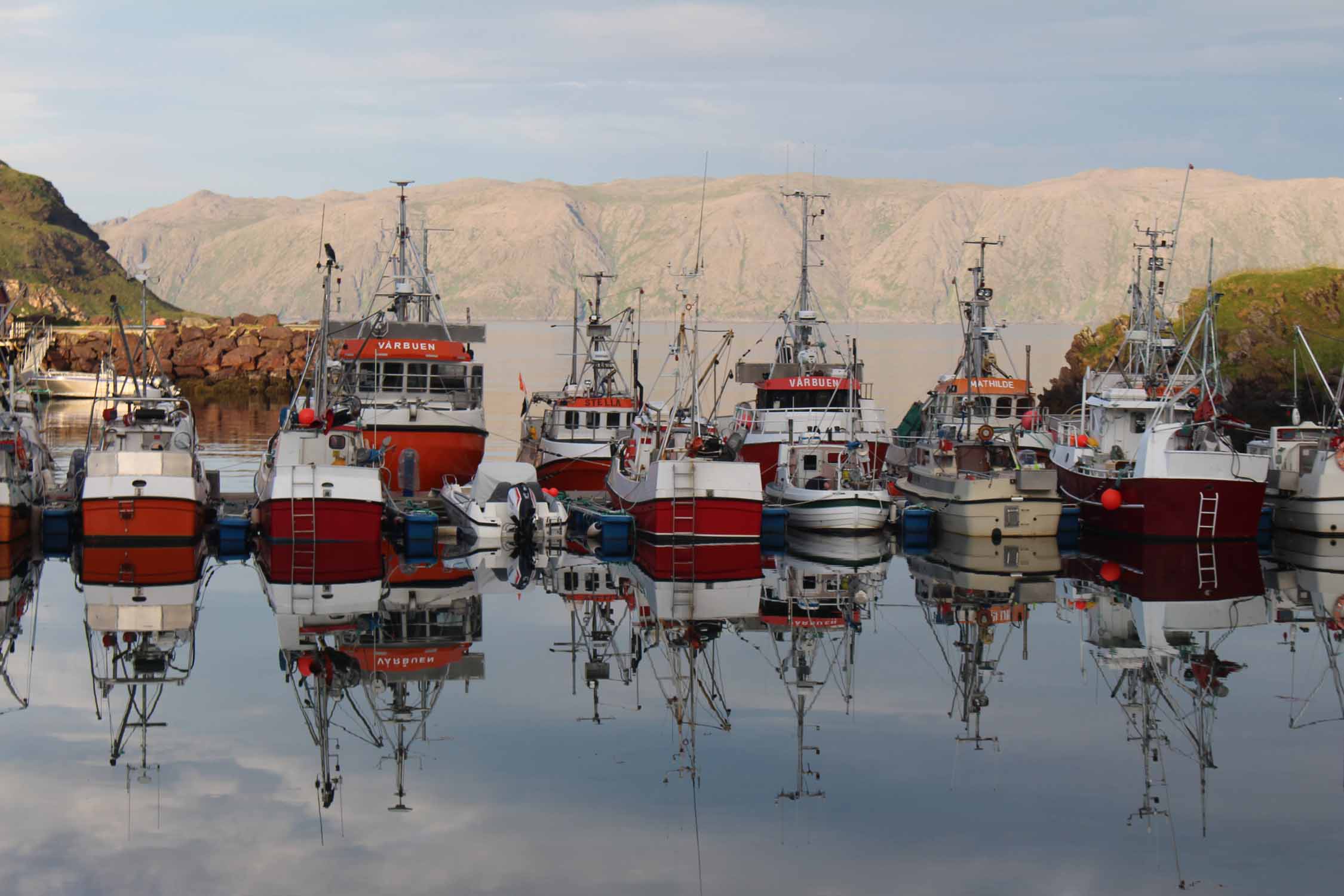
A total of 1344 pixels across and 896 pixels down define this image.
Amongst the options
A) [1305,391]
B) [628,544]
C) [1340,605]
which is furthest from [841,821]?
[1305,391]

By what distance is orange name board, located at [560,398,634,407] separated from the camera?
46.4m

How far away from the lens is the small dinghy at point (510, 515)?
116 ft

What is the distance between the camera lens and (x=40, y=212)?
171250 millimetres

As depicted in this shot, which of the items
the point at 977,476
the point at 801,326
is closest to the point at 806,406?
the point at 801,326

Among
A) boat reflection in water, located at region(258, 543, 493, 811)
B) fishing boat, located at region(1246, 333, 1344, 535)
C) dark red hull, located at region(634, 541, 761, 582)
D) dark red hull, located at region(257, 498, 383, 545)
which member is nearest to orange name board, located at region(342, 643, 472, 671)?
boat reflection in water, located at region(258, 543, 493, 811)

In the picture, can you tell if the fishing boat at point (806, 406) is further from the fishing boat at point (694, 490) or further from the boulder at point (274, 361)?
the boulder at point (274, 361)

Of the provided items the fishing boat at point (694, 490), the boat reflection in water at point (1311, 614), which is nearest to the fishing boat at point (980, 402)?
the boat reflection in water at point (1311, 614)

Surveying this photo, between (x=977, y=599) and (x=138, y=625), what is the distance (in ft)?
45.1

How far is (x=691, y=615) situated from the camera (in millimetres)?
26594

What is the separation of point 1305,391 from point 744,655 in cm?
4825

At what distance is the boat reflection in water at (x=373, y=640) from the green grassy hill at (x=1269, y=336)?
4233 centimetres

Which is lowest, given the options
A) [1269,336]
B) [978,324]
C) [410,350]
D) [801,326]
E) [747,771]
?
[747,771]

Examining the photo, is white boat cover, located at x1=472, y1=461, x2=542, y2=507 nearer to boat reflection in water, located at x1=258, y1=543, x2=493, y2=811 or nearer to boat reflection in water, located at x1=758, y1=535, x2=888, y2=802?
boat reflection in water, located at x1=258, y1=543, x2=493, y2=811

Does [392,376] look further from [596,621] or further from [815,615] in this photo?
[815,615]
